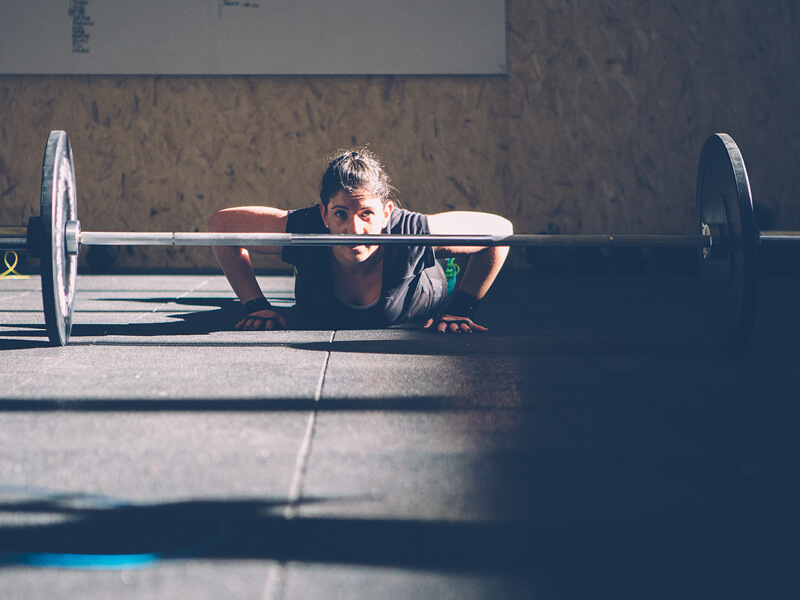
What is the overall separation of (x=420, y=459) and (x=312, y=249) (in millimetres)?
1332

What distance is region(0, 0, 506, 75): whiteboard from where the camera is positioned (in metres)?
4.95

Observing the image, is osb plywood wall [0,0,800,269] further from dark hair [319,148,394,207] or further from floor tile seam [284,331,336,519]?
floor tile seam [284,331,336,519]

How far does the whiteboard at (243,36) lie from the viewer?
195 inches

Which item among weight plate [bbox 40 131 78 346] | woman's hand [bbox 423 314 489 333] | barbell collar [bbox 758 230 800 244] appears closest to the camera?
weight plate [bbox 40 131 78 346]

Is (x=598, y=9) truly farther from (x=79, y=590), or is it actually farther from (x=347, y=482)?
(x=79, y=590)

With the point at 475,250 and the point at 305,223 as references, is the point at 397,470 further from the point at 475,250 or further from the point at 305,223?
the point at 475,250

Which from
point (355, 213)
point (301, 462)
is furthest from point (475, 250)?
point (301, 462)

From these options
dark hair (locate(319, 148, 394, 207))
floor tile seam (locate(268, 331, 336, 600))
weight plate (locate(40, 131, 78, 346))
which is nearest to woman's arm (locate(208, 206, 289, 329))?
dark hair (locate(319, 148, 394, 207))

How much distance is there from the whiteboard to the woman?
2.65m

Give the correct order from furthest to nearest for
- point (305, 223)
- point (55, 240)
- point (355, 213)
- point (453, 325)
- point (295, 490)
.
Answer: point (453, 325), point (305, 223), point (355, 213), point (55, 240), point (295, 490)

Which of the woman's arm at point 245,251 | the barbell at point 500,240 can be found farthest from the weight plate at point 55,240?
the woman's arm at point 245,251

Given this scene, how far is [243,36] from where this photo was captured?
16.3 ft

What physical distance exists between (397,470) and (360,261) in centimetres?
135

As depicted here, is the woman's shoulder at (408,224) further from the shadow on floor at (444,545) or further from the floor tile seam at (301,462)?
the shadow on floor at (444,545)
